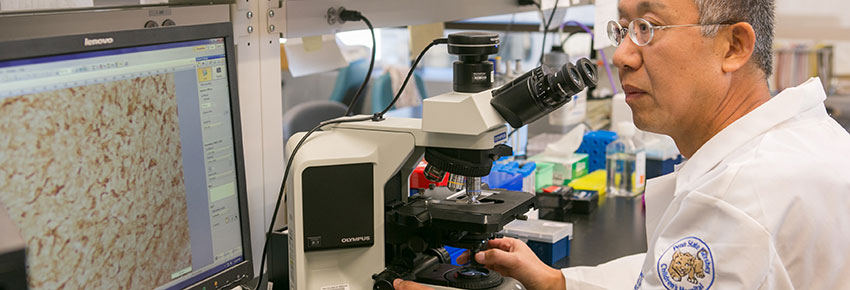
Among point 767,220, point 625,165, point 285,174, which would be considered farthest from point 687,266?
point 625,165

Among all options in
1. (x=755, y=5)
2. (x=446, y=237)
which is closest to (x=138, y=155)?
(x=446, y=237)

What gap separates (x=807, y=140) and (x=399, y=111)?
10.7 ft

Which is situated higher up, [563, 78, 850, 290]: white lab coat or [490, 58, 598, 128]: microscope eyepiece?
[490, 58, 598, 128]: microscope eyepiece

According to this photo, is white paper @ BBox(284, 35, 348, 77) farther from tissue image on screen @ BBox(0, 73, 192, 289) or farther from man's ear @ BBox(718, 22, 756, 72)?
man's ear @ BBox(718, 22, 756, 72)

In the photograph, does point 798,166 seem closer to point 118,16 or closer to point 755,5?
point 755,5

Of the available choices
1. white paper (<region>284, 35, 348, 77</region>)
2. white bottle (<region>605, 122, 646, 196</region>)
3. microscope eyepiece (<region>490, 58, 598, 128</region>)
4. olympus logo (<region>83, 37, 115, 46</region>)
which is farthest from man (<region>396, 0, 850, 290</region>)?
white bottle (<region>605, 122, 646, 196</region>)

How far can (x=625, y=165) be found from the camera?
7.57 ft

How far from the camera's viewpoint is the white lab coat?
0.97m

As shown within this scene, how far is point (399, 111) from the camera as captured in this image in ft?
14.0

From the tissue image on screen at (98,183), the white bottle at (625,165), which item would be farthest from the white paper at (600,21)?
the tissue image on screen at (98,183)

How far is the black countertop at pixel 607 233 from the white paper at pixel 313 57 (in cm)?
67

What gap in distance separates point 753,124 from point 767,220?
21cm

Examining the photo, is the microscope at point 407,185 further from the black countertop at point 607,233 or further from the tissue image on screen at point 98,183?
the black countertop at point 607,233

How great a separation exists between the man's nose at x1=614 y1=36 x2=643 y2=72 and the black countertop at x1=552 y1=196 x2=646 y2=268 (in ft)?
2.01
